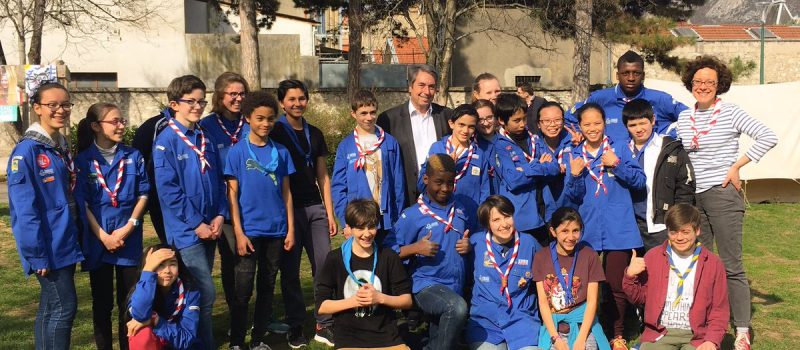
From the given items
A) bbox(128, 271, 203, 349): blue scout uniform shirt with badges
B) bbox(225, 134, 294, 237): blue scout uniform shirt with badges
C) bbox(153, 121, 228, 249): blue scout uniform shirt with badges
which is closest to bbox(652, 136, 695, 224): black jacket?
bbox(225, 134, 294, 237): blue scout uniform shirt with badges

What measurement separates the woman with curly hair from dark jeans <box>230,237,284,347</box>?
2995 millimetres

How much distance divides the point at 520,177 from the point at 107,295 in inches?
112

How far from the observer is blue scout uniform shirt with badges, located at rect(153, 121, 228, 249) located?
16.4 feet

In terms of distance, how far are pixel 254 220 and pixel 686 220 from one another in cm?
277

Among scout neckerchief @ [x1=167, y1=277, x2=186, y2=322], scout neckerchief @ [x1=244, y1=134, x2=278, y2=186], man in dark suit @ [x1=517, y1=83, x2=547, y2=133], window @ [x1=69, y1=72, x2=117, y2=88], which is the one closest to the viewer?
scout neckerchief @ [x1=167, y1=277, x2=186, y2=322]

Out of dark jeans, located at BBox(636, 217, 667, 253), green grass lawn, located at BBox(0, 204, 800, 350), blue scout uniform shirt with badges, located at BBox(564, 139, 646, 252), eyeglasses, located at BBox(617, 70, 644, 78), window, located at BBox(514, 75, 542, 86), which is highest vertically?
window, located at BBox(514, 75, 542, 86)

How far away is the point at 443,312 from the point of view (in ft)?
16.8

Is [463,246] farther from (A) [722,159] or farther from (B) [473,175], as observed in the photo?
(A) [722,159]

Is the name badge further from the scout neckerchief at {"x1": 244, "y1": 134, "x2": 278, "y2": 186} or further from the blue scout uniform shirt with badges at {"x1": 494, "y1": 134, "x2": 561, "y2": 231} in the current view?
the scout neckerchief at {"x1": 244, "y1": 134, "x2": 278, "y2": 186}

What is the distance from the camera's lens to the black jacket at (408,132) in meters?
6.05

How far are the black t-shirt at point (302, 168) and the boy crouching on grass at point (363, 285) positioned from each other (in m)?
0.87

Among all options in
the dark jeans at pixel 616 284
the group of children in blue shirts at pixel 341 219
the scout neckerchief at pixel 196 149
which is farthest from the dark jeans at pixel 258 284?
the dark jeans at pixel 616 284

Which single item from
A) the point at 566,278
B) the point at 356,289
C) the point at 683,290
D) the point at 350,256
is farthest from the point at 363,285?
the point at 683,290

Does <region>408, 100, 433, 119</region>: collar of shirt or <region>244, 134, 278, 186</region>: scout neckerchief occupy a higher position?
<region>408, 100, 433, 119</region>: collar of shirt
